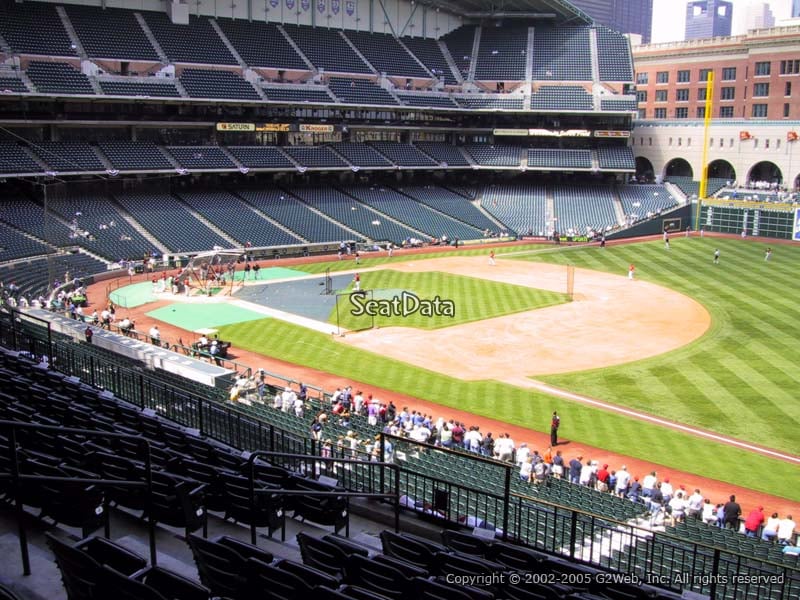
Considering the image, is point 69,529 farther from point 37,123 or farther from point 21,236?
point 37,123

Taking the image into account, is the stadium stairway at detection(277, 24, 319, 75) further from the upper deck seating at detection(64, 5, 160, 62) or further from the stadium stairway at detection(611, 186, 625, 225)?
the stadium stairway at detection(611, 186, 625, 225)

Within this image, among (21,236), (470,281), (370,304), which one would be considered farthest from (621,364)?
(21,236)

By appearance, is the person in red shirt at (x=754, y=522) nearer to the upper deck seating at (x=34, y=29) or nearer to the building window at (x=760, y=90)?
the upper deck seating at (x=34, y=29)

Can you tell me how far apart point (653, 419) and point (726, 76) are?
79.0m

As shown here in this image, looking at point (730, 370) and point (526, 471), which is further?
point (730, 370)

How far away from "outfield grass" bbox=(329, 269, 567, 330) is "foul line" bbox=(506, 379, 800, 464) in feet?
35.2

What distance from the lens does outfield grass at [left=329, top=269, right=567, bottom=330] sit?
42.4 meters

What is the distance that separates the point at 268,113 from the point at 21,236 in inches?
1151

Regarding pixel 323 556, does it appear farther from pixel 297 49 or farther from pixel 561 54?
pixel 561 54

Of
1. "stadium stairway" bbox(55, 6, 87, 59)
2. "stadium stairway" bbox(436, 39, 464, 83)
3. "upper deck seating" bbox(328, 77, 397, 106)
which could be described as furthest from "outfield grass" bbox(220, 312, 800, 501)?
"stadium stairway" bbox(436, 39, 464, 83)

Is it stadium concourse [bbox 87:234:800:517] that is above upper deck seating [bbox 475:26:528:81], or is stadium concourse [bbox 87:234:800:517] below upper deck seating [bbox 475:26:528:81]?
below

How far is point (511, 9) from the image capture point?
90688 mm

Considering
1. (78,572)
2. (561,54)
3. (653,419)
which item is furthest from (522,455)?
(561,54)

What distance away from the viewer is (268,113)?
73.9m
